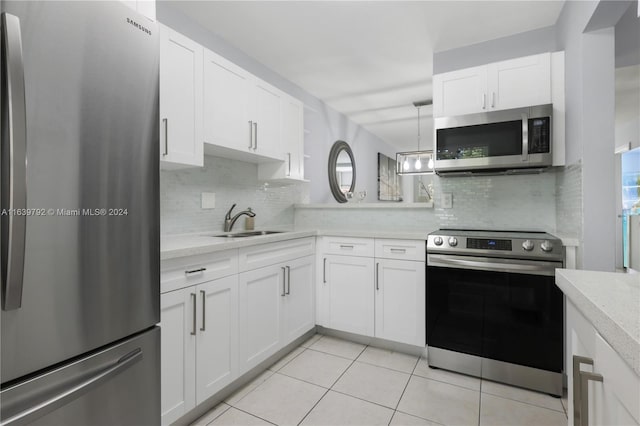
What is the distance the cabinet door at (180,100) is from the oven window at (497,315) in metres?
1.79

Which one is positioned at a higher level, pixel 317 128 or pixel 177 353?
pixel 317 128

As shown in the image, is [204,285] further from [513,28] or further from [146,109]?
[513,28]

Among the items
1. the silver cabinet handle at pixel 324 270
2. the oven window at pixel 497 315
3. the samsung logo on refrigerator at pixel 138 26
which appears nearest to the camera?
the samsung logo on refrigerator at pixel 138 26

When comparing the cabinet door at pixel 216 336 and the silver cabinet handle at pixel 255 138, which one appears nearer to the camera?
the cabinet door at pixel 216 336

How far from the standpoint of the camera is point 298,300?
8.31 ft

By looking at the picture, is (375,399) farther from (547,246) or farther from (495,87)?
(495,87)

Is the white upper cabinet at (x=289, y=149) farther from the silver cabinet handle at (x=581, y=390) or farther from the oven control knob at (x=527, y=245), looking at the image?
the silver cabinet handle at (x=581, y=390)

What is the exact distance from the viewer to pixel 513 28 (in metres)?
2.47

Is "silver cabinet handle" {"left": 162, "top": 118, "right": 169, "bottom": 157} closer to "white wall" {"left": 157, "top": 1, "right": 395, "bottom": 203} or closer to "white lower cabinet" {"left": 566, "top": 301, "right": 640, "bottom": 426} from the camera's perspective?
"white wall" {"left": 157, "top": 1, "right": 395, "bottom": 203}

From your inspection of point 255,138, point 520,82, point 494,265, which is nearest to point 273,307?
point 255,138

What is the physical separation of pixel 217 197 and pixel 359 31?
67.1 inches

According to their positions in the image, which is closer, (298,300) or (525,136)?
(525,136)

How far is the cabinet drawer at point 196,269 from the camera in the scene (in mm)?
1480

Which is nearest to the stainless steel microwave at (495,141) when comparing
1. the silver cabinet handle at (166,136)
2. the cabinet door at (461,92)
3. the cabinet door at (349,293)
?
the cabinet door at (461,92)
